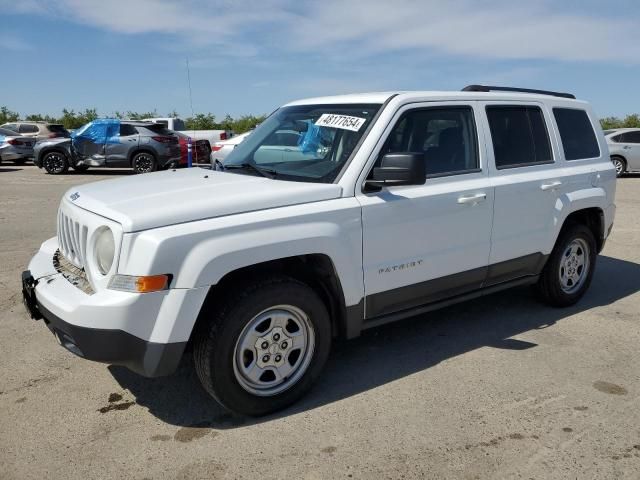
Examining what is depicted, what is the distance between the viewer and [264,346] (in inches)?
129

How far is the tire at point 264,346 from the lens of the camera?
10.0 ft

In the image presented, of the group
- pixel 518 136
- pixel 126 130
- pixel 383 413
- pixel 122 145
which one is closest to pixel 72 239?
pixel 383 413

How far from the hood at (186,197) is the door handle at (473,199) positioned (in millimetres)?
999

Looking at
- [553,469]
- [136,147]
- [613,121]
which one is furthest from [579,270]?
[613,121]

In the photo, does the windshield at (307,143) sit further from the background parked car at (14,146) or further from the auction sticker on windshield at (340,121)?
the background parked car at (14,146)

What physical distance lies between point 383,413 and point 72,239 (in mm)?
2115

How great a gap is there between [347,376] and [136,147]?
14523 mm

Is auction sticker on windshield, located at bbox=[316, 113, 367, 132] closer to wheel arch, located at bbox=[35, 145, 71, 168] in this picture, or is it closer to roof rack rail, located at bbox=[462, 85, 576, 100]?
roof rack rail, located at bbox=[462, 85, 576, 100]

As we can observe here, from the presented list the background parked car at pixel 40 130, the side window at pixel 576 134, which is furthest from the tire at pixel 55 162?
the side window at pixel 576 134

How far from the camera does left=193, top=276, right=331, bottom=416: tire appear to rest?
3.06 metres

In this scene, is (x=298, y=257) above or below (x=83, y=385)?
above

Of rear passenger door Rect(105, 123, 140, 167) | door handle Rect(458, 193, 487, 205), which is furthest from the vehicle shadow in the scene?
rear passenger door Rect(105, 123, 140, 167)

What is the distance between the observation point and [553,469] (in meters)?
2.82

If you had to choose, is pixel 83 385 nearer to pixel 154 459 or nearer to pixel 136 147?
pixel 154 459
